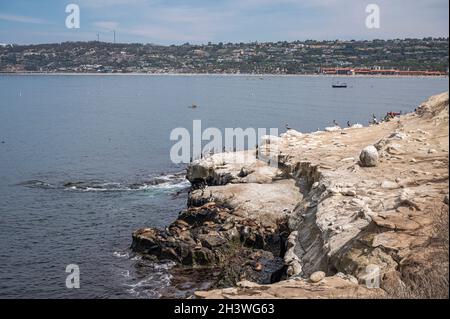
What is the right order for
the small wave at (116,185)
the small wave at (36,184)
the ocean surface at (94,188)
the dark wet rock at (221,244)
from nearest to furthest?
the dark wet rock at (221,244), the ocean surface at (94,188), the small wave at (116,185), the small wave at (36,184)

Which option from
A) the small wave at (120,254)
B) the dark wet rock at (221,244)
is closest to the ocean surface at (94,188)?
the small wave at (120,254)

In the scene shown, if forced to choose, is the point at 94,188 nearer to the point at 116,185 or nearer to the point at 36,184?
the point at 116,185

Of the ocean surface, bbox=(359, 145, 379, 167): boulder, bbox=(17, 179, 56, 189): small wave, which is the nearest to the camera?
bbox=(359, 145, 379, 167): boulder

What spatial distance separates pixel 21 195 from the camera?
43.0 meters

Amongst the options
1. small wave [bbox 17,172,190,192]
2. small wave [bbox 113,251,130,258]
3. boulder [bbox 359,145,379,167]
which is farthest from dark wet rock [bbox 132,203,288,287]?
small wave [bbox 17,172,190,192]

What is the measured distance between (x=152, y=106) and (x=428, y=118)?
97.6 meters

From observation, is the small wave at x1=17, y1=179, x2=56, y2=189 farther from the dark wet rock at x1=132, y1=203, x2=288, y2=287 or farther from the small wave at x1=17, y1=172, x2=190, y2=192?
the dark wet rock at x1=132, y1=203, x2=288, y2=287

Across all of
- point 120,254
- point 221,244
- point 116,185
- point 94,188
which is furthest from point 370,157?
point 94,188

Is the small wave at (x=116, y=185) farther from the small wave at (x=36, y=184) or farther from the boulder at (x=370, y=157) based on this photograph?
the boulder at (x=370, y=157)

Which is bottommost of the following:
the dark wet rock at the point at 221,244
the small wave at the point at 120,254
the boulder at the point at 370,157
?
the small wave at the point at 120,254

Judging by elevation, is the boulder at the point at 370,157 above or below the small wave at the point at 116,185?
above

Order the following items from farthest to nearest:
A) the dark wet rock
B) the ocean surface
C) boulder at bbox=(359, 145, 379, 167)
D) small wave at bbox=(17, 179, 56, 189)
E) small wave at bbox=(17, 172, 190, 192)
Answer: small wave at bbox=(17, 179, 56, 189)
small wave at bbox=(17, 172, 190, 192)
the ocean surface
the dark wet rock
boulder at bbox=(359, 145, 379, 167)
